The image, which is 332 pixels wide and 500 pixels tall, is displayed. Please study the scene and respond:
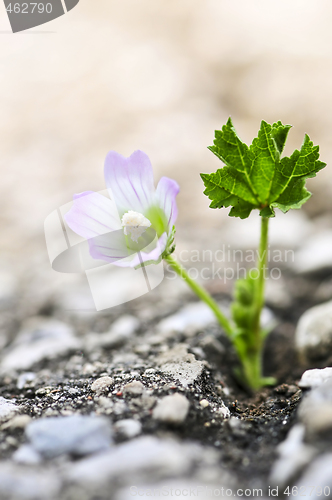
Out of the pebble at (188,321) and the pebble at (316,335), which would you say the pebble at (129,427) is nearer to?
the pebble at (188,321)

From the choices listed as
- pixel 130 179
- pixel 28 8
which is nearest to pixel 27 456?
pixel 130 179

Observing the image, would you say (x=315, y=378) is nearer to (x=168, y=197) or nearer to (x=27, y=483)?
(x=168, y=197)

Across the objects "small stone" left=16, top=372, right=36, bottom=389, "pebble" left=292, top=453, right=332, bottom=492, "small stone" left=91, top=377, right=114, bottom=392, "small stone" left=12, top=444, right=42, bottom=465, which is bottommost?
"pebble" left=292, top=453, right=332, bottom=492

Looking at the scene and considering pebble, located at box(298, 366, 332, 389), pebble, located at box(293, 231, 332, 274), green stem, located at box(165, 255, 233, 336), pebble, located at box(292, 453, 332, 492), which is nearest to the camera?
pebble, located at box(292, 453, 332, 492)

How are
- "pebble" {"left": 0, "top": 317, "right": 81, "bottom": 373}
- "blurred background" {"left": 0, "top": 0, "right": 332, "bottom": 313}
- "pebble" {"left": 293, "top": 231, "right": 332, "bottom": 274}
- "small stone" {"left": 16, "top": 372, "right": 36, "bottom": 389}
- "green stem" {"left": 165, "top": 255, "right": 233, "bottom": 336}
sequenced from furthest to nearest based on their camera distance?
1. "blurred background" {"left": 0, "top": 0, "right": 332, "bottom": 313}
2. "pebble" {"left": 293, "top": 231, "right": 332, "bottom": 274}
3. "pebble" {"left": 0, "top": 317, "right": 81, "bottom": 373}
4. "small stone" {"left": 16, "top": 372, "right": 36, "bottom": 389}
5. "green stem" {"left": 165, "top": 255, "right": 233, "bottom": 336}

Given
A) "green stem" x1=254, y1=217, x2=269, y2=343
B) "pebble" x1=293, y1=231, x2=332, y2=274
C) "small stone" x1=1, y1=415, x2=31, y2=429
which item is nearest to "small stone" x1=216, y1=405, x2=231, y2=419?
"green stem" x1=254, y1=217, x2=269, y2=343

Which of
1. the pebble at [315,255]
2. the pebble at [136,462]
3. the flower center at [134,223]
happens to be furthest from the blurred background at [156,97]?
the pebble at [136,462]

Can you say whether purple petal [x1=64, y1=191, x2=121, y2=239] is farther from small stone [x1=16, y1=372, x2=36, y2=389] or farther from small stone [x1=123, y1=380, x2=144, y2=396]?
small stone [x1=16, y1=372, x2=36, y2=389]
